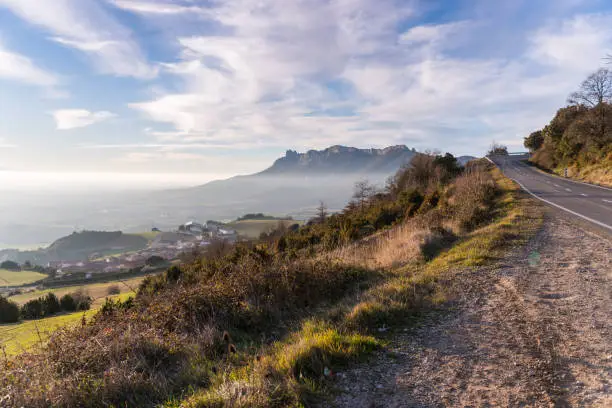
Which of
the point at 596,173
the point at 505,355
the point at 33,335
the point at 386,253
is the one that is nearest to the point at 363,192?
the point at 596,173

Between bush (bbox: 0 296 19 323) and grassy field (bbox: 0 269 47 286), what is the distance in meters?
51.6

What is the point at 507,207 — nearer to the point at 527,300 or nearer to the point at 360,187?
the point at 527,300

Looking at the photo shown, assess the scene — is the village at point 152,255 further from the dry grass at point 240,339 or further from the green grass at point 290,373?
the green grass at point 290,373

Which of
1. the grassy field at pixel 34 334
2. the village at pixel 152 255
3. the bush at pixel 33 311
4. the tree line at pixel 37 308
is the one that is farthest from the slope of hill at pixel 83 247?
the grassy field at pixel 34 334

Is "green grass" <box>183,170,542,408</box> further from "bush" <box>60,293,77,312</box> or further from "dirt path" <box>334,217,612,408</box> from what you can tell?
"bush" <box>60,293,77,312</box>

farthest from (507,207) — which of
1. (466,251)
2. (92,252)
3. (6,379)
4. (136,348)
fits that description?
(92,252)

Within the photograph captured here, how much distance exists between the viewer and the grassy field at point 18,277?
73062mm

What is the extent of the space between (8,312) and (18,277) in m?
63.3

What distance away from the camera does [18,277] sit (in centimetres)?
7888

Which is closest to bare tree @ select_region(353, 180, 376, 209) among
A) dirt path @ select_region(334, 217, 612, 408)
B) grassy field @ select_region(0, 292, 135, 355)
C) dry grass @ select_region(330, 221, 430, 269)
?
grassy field @ select_region(0, 292, 135, 355)

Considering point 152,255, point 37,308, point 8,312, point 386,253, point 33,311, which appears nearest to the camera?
point 386,253

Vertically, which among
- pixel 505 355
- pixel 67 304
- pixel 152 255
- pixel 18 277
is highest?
pixel 505 355

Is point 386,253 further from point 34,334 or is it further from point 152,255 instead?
point 152,255

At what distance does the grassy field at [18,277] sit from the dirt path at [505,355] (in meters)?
95.1
